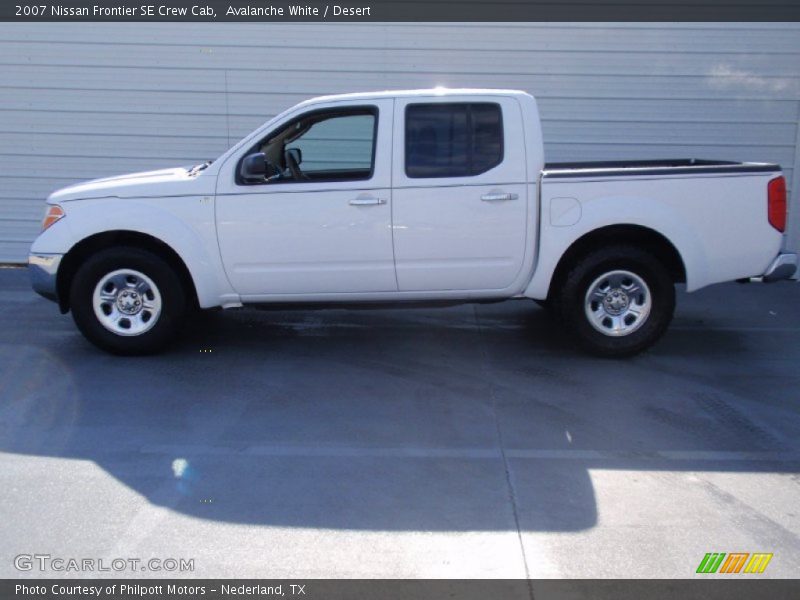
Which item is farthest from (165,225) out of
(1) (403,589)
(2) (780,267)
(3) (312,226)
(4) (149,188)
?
(2) (780,267)

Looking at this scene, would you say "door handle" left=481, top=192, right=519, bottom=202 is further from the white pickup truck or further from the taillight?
Answer: the taillight

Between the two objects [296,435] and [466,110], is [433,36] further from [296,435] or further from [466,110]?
[296,435]

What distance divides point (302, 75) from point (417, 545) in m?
7.06

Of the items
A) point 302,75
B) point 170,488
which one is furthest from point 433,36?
point 170,488

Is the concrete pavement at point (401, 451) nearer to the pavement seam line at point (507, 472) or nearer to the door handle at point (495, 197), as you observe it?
the pavement seam line at point (507, 472)

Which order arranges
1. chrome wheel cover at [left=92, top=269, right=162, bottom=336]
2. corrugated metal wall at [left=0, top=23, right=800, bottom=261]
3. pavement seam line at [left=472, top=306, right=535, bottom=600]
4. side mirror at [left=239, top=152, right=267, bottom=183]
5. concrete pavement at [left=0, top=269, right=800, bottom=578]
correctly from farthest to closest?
1. corrugated metal wall at [left=0, top=23, right=800, bottom=261]
2. chrome wheel cover at [left=92, top=269, right=162, bottom=336]
3. side mirror at [left=239, top=152, right=267, bottom=183]
4. concrete pavement at [left=0, top=269, right=800, bottom=578]
5. pavement seam line at [left=472, top=306, right=535, bottom=600]

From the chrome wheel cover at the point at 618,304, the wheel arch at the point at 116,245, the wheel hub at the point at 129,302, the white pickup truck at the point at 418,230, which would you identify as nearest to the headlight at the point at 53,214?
the white pickup truck at the point at 418,230

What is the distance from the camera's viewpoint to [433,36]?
972 centimetres

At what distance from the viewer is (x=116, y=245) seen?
6617 millimetres

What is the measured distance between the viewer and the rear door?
634cm

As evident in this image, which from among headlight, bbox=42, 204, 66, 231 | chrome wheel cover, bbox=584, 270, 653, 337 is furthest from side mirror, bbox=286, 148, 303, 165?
chrome wheel cover, bbox=584, 270, 653, 337
